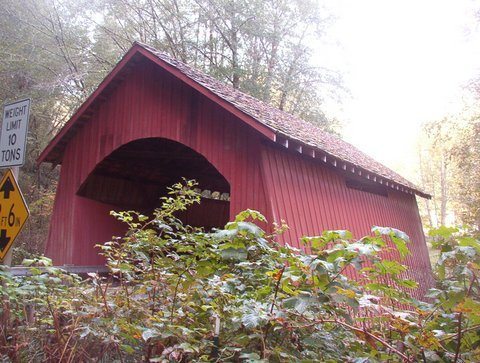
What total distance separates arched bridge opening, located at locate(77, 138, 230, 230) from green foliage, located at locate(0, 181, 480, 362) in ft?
22.4

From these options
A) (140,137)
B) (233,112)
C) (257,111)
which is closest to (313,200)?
(257,111)

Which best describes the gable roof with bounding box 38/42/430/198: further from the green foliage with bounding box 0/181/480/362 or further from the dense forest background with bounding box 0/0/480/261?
the dense forest background with bounding box 0/0/480/261

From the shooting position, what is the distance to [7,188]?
414 centimetres

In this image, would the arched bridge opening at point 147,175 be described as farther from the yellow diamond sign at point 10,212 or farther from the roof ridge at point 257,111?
the yellow diamond sign at point 10,212

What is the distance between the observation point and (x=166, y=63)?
7445 millimetres

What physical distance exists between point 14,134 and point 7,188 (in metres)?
0.53

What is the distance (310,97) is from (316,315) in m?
19.4

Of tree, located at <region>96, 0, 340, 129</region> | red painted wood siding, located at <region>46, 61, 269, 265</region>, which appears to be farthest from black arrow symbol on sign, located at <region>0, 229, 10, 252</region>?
tree, located at <region>96, 0, 340, 129</region>

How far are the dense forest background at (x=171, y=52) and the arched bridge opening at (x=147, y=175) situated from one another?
5433 millimetres

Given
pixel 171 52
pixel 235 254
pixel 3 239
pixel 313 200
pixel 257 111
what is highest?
pixel 171 52

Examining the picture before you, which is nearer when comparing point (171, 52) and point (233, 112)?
point (233, 112)

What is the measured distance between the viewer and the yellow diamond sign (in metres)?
3.86

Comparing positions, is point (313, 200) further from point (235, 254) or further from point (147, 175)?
point (147, 175)

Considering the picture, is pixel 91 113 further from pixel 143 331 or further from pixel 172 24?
pixel 172 24
